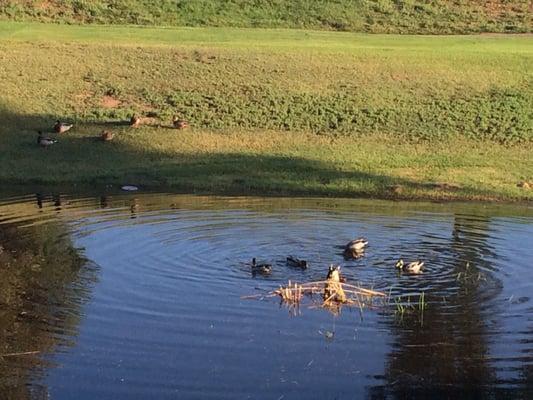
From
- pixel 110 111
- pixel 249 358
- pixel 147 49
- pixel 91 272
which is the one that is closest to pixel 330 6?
pixel 147 49

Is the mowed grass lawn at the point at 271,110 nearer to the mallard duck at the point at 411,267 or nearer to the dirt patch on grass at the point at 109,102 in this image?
the dirt patch on grass at the point at 109,102

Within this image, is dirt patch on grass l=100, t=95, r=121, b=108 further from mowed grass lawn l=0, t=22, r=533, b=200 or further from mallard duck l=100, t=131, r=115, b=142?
mallard duck l=100, t=131, r=115, b=142

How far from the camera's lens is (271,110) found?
28922 millimetres

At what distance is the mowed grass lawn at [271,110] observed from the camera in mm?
23797

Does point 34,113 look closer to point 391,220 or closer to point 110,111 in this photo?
point 110,111

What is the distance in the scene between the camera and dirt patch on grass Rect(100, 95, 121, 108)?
28987 millimetres

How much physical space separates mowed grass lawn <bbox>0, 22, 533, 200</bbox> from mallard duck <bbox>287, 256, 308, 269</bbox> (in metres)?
7.57

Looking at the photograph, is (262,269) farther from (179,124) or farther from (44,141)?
(179,124)

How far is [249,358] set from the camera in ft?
35.5

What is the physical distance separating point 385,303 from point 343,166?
11879 mm

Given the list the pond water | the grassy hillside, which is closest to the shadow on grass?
the pond water

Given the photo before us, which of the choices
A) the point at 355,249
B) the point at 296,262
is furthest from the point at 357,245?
the point at 296,262

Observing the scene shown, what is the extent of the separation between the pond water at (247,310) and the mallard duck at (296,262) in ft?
0.53

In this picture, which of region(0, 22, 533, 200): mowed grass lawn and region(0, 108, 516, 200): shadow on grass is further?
region(0, 22, 533, 200): mowed grass lawn
